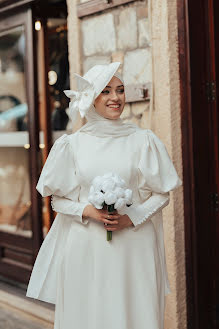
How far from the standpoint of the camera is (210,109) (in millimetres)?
3631

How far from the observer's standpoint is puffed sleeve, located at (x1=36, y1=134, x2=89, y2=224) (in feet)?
8.60

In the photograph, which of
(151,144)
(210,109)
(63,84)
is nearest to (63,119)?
(63,84)

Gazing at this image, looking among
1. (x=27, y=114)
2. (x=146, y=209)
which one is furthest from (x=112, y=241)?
(x=27, y=114)

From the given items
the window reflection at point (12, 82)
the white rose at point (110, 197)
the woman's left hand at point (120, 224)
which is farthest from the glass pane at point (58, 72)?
the white rose at point (110, 197)

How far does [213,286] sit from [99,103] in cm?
176

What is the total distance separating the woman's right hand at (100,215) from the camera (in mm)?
2408

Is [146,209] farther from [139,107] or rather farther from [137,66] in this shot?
[137,66]

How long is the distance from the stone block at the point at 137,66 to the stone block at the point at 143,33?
0.17ft

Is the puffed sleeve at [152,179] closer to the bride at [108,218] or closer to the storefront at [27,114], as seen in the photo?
the bride at [108,218]

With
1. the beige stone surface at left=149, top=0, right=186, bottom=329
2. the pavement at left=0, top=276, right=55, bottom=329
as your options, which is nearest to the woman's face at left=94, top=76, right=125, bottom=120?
the beige stone surface at left=149, top=0, right=186, bottom=329

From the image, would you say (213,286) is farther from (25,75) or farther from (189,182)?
(25,75)

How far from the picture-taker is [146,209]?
254 cm

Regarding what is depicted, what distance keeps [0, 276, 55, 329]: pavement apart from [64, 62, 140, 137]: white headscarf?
223 centimetres

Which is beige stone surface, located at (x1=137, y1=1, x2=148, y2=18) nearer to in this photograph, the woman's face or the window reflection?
the woman's face
